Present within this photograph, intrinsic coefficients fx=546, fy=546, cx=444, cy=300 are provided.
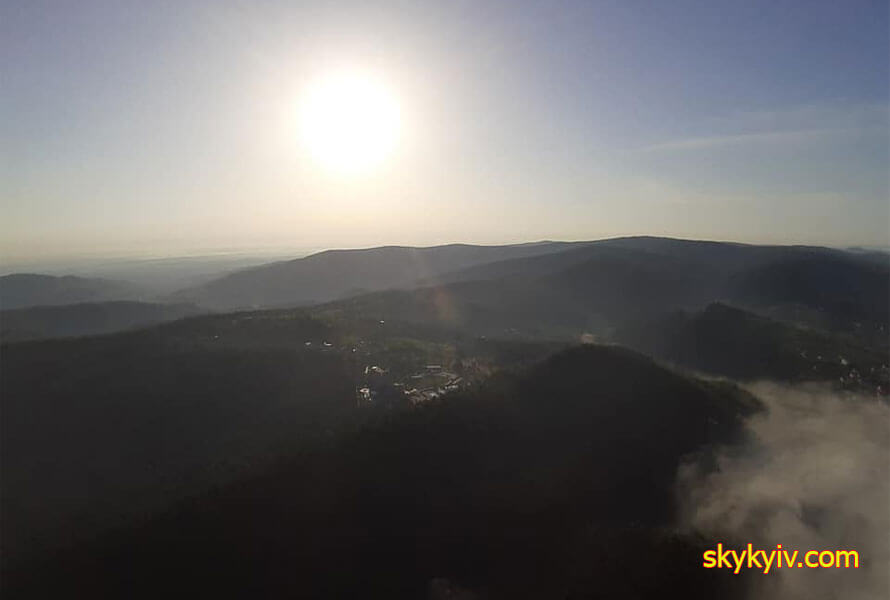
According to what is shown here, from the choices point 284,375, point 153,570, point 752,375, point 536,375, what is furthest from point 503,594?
point 752,375

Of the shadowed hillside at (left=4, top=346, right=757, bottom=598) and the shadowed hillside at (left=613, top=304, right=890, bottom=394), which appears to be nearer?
the shadowed hillside at (left=4, top=346, right=757, bottom=598)

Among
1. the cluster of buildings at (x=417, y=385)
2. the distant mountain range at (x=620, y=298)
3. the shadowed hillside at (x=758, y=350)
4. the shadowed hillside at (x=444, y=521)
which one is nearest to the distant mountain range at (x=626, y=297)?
the distant mountain range at (x=620, y=298)

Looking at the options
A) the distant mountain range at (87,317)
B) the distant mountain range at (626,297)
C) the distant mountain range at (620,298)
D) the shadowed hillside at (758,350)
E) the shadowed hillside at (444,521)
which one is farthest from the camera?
the distant mountain range at (87,317)

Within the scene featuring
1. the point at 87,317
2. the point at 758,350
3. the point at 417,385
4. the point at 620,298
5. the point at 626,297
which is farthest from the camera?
the point at 87,317

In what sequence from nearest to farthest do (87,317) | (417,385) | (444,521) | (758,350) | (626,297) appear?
1. (444,521)
2. (417,385)
3. (758,350)
4. (626,297)
5. (87,317)

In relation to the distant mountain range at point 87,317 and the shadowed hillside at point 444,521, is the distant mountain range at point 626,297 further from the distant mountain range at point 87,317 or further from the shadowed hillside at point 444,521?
the distant mountain range at point 87,317

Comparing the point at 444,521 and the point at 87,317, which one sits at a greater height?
the point at 87,317

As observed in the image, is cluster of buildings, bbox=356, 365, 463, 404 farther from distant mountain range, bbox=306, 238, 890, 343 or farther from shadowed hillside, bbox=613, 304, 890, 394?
shadowed hillside, bbox=613, 304, 890, 394

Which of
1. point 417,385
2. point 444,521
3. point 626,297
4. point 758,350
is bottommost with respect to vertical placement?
point 444,521

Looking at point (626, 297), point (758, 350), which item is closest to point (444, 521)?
point (758, 350)

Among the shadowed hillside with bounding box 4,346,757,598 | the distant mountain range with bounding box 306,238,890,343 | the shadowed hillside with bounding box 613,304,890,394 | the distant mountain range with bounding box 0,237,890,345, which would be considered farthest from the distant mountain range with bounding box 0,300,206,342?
the shadowed hillside with bounding box 613,304,890,394

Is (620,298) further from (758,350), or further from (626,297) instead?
(758,350)

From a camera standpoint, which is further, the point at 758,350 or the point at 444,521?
the point at 758,350
